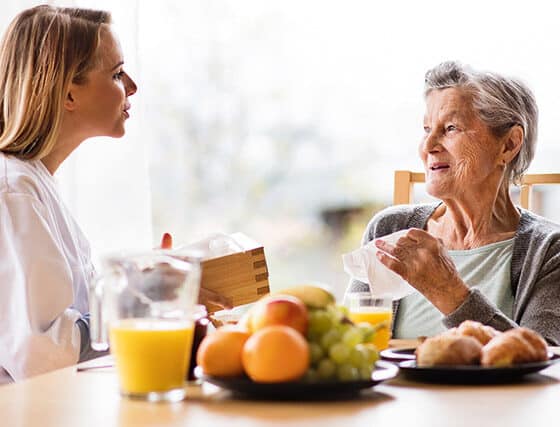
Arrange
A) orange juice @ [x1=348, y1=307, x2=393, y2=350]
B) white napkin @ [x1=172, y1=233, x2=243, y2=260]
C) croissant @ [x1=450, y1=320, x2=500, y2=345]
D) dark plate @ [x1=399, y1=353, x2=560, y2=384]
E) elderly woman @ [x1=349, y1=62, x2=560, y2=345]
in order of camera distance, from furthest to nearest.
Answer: elderly woman @ [x1=349, y1=62, x2=560, y2=345] → white napkin @ [x1=172, y1=233, x2=243, y2=260] → orange juice @ [x1=348, y1=307, x2=393, y2=350] → croissant @ [x1=450, y1=320, x2=500, y2=345] → dark plate @ [x1=399, y1=353, x2=560, y2=384]

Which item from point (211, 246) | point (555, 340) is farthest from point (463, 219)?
point (211, 246)

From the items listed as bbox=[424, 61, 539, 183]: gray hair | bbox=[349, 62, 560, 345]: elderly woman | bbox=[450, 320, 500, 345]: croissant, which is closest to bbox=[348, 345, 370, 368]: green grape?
bbox=[450, 320, 500, 345]: croissant

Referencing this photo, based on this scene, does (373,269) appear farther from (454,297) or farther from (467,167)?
(467,167)

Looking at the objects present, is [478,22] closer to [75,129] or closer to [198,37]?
[198,37]

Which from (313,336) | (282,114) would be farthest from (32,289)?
(282,114)

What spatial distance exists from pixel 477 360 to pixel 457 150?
3.58ft

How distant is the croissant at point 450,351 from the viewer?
4.40 ft

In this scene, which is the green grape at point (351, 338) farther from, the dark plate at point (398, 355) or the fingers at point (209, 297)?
the fingers at point (209, 297)

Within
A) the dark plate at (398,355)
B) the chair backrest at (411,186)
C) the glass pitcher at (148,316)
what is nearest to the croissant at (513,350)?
the dark plate at (398,355)

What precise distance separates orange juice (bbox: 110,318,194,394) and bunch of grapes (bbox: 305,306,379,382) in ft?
0.54

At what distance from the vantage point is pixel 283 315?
1.18 m

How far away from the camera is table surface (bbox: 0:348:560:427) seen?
1070 millimetres

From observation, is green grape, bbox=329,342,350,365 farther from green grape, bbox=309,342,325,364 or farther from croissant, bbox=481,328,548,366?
croissant, bbox=481,328,548,366

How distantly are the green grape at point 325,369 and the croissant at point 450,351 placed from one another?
0.23m
